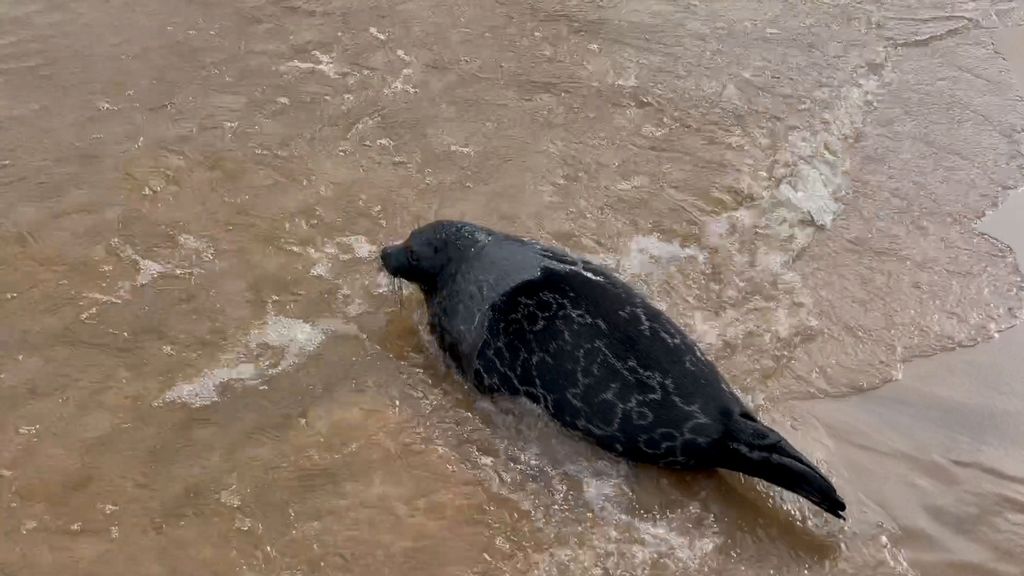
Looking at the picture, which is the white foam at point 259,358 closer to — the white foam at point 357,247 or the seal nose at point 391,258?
the seal nose at point 391,258

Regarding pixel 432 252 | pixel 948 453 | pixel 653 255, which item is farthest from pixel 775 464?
pixel 432 252

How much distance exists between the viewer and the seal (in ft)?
11.6

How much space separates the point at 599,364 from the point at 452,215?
1.77 metres

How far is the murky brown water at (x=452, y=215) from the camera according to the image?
3.49 metres

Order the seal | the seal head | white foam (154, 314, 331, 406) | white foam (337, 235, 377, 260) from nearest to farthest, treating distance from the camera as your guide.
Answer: the seal → white foam (154, 314, 331, 406) → the seal head → white foam (337, 235, 377, 260)

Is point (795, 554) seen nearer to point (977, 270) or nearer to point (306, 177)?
point (977, 270)

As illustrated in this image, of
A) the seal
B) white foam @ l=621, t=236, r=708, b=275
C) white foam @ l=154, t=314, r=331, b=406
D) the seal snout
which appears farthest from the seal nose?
white foam @ l=621, t=236, r=708, b=275

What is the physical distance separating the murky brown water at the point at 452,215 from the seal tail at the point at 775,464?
19 cm

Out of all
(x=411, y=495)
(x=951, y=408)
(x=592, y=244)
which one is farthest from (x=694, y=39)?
(x=411, y=495)

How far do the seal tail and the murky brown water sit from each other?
0.19 m

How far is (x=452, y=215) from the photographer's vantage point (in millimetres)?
5172

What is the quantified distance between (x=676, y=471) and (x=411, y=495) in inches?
42.4

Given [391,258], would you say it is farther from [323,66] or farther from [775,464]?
[323,66]

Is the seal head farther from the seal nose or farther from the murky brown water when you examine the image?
the murky brown water
